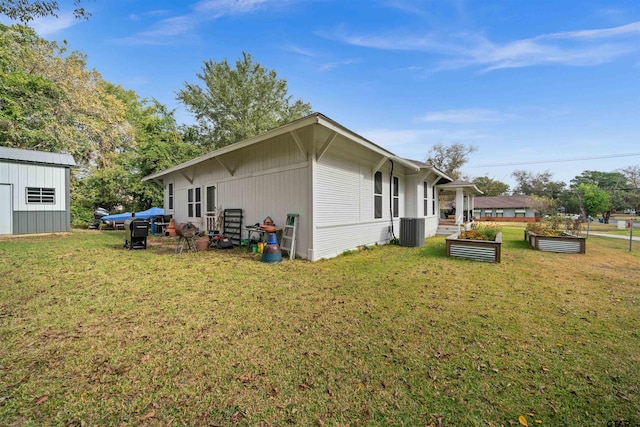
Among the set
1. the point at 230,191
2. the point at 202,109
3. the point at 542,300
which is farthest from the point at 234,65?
the point at 542,300

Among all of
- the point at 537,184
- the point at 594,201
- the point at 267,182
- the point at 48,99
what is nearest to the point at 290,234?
the point at 267,182

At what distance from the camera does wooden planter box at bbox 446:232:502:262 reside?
6.20 metres

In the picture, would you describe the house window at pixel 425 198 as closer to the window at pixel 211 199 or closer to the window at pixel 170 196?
the window at pixel 211 199

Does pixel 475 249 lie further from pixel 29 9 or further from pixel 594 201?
pixel 594 201

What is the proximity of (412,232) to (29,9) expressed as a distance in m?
10.3

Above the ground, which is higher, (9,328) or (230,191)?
(230,191)

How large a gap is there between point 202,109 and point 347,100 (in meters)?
14.1

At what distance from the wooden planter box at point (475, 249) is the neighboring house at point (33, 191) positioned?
54.4ft

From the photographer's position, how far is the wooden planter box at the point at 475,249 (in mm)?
6198

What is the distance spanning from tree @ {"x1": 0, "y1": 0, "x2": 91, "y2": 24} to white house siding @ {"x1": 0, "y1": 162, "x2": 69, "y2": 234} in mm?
9523

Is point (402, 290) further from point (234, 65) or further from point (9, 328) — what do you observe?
point (234, 65)

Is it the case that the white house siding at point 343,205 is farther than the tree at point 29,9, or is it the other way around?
the white house siding at point 343,205

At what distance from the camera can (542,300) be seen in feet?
12.2

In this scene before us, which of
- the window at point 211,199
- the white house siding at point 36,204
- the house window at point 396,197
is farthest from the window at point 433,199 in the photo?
the white house siding at point 36,204
